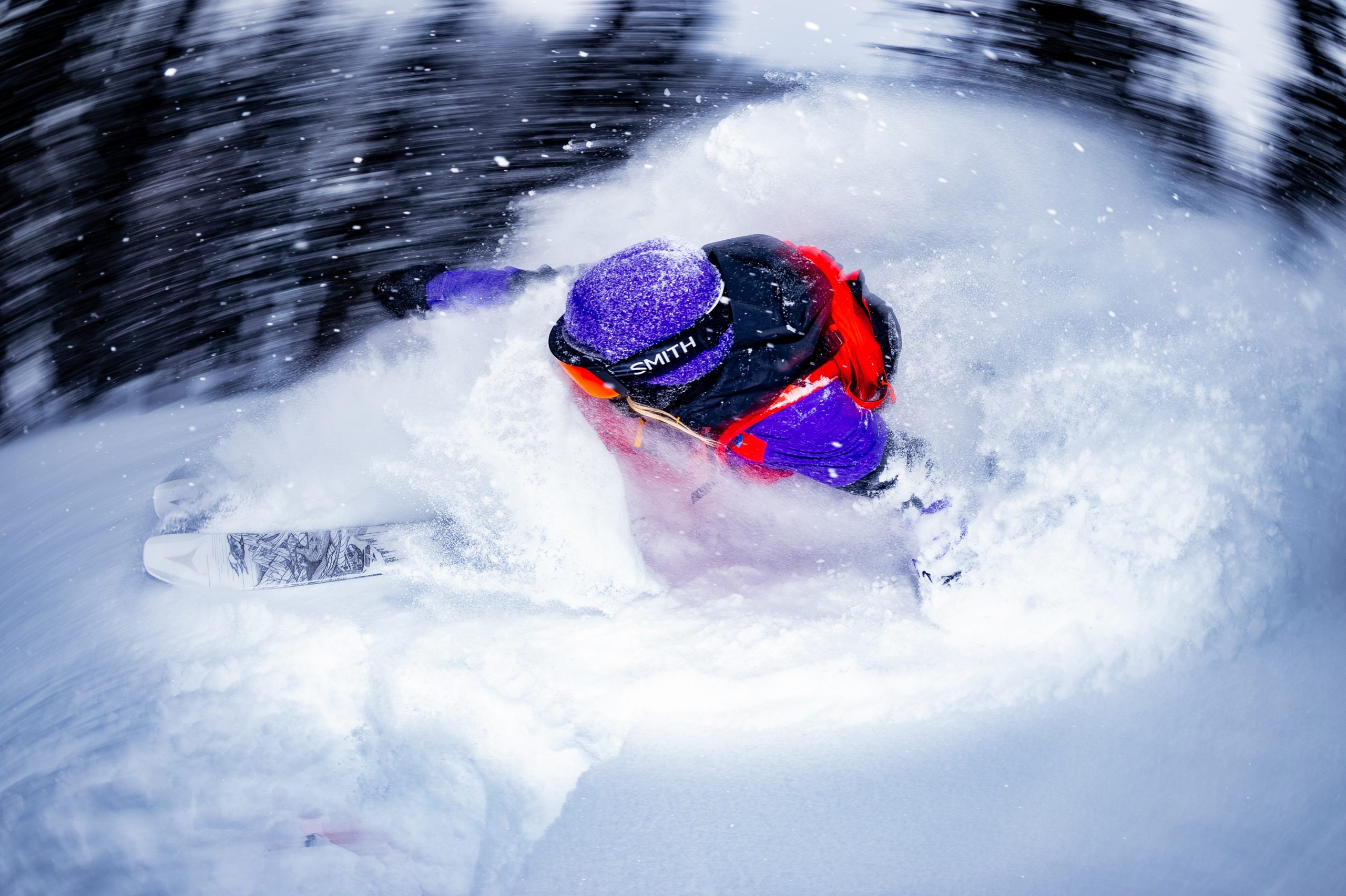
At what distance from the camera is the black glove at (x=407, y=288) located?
190 centimetres

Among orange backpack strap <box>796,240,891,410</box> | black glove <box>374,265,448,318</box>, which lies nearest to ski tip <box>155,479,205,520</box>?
black glove <box>374,265,448,318</box>

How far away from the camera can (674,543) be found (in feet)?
6.55

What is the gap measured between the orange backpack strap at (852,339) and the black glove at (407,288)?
0.98 meters

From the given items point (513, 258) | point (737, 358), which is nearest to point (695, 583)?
point (737, 358)

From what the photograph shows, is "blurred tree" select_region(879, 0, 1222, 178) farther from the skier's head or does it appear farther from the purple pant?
the skier's head

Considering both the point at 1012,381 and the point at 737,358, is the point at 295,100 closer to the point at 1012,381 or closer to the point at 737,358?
the point at 737,358

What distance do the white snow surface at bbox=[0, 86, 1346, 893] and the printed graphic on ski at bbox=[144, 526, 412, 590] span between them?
6 cm

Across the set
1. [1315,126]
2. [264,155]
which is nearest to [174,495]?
[264,155]

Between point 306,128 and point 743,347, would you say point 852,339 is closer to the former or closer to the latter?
point 743,347

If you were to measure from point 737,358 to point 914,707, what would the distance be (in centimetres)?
111

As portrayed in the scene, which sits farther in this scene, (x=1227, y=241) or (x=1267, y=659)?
(x=1227, y=241)

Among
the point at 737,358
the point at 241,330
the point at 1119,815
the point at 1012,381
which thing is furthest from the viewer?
the point at 241,330

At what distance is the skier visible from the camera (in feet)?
3.80

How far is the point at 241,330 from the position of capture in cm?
210
